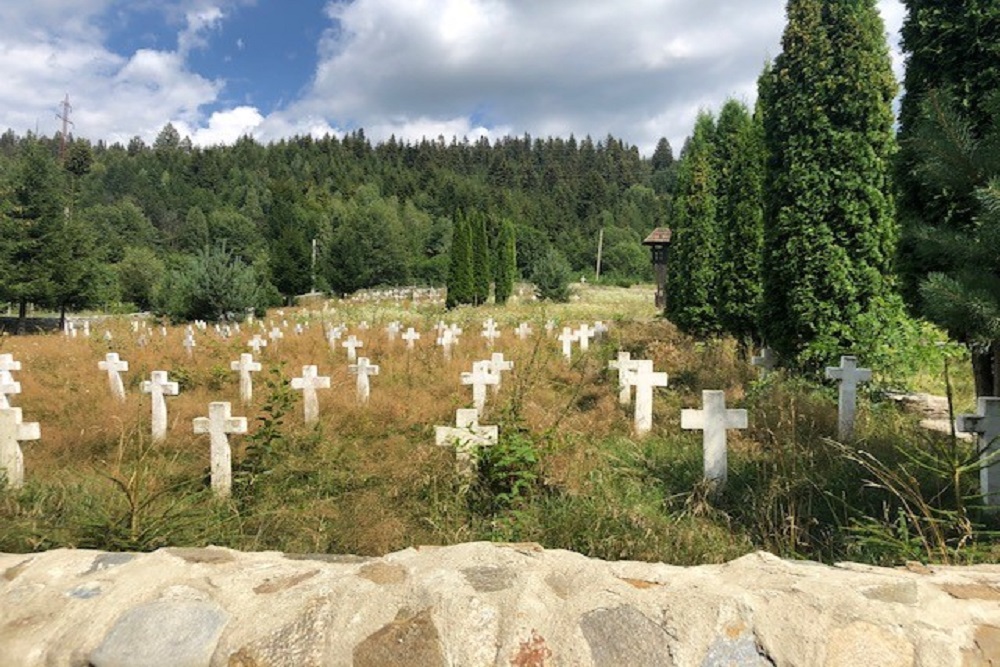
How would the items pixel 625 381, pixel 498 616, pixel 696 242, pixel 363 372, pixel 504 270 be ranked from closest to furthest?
1. pixel 498 616
2. pixel 625 381
3. pixel 363 372
4. pixel 696 242
5. pixel 504 270

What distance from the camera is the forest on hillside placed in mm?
28500

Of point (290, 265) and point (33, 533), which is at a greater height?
point (290, 265)

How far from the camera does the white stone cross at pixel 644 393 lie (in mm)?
7000

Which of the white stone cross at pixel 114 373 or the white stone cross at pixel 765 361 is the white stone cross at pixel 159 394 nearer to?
the white stone cross at pixel 114 373

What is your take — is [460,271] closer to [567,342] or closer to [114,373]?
[567,342]

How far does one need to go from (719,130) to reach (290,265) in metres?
32.0

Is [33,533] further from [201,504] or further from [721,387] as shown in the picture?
[721,387]

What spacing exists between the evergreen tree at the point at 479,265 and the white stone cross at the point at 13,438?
33.7 meters

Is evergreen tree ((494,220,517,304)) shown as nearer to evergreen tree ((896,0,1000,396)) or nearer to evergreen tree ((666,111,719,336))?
evergreen tree ((666,111,719,336))

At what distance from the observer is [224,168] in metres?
102

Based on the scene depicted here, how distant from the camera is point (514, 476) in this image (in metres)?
4.34

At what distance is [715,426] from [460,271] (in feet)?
111

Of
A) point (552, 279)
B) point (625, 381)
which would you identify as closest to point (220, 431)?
point (625, 381)

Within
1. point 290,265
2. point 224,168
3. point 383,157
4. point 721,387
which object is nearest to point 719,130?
point 721,387
